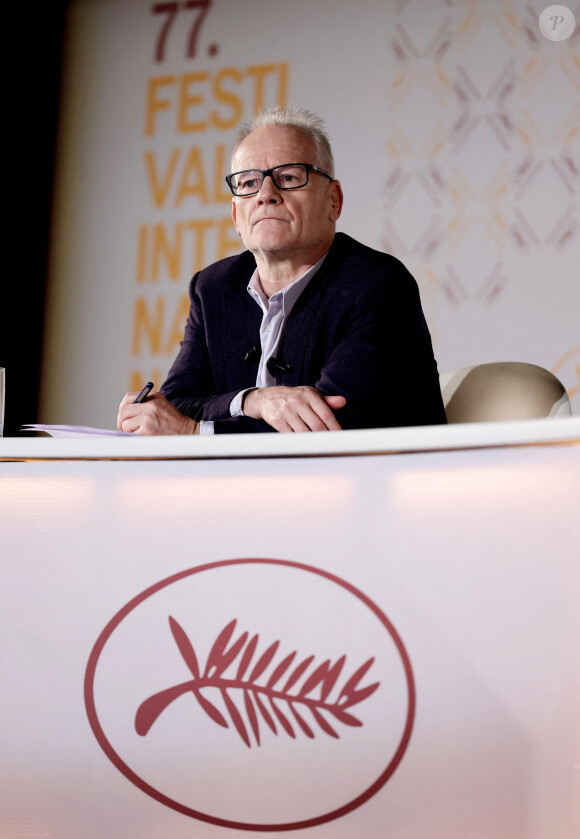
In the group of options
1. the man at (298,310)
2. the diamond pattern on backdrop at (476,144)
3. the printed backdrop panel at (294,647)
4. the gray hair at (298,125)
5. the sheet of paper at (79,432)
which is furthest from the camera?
the diamond pattern on backdrop at (476,144)

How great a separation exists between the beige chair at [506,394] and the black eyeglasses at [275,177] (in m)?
0.58

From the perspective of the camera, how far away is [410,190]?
11.5ft

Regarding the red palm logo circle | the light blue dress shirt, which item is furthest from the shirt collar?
the red palm logo circle

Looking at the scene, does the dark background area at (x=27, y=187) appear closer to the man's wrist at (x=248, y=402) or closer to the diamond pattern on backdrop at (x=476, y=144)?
the diamond pattern on backdrop at (x=476, y=144)

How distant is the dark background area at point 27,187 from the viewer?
139 inches

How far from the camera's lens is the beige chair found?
1.62 m

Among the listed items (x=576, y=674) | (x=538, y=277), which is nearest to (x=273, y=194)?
(x=576, y=674)

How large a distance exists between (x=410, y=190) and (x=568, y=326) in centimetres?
86

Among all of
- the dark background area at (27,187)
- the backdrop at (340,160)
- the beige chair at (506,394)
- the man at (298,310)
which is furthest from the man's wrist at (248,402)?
the dark background area at (27,187)

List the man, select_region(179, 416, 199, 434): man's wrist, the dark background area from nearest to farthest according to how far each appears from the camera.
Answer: select_region(179, 416, 199, 434): man's wrist < the man < the dark background area

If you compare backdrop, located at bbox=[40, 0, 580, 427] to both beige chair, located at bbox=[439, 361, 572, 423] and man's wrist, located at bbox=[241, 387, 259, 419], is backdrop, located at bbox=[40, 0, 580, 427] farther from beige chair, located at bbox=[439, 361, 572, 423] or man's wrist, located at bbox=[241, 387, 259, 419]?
man's wrist, located at bbox=[241, 387, 259, 419]

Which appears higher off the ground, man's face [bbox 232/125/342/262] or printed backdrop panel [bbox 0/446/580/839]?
man's face [bbox 232/125/342/262]

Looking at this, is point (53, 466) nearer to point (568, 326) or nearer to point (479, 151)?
point (568, 326)

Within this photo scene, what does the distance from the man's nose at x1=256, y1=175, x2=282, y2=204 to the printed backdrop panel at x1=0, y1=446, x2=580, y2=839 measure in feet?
3.33
